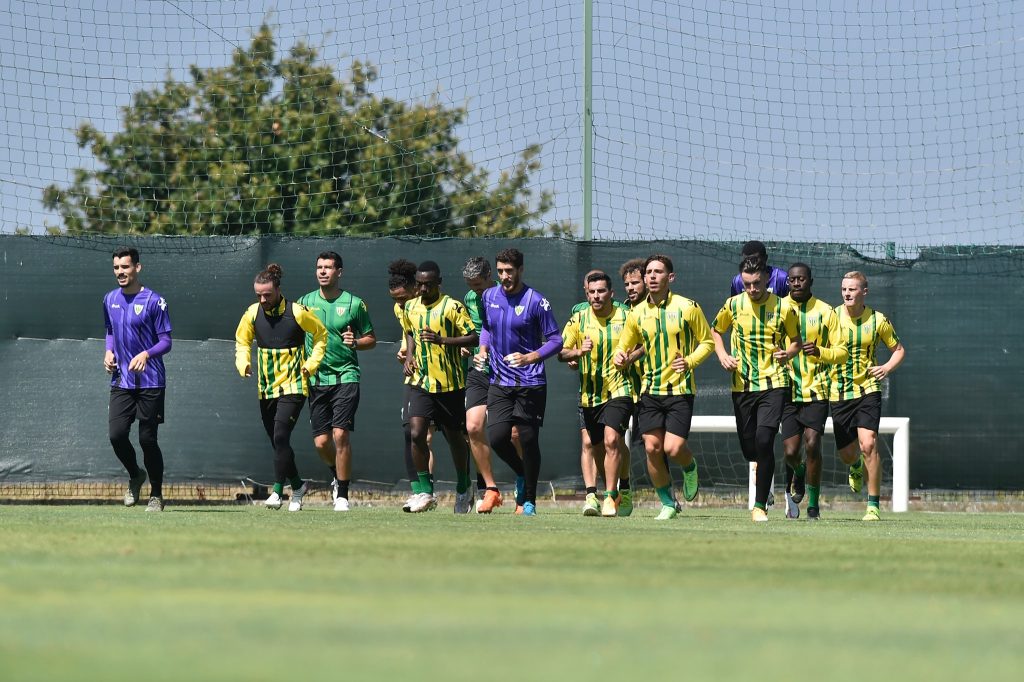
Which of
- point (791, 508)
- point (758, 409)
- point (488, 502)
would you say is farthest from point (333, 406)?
point (791, 508)

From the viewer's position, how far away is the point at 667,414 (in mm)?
11383

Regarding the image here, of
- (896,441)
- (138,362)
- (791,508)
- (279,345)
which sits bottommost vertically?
(791,508)

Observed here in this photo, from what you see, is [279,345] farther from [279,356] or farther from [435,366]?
[435,366]

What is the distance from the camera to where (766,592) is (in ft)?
17.0

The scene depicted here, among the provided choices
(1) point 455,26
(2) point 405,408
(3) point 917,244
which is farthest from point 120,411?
(3) point 917,244

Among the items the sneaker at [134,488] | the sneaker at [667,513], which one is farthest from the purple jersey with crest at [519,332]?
the sneaker at [134,488]

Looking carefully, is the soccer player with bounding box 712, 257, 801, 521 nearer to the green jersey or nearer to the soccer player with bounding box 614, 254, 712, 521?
the soccer player with bounding box 614, 254, 712, 521

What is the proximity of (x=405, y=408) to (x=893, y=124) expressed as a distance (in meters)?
6.59

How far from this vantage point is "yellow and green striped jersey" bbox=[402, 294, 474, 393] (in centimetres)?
1261

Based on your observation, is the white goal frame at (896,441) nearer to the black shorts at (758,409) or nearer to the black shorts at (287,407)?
the black shorts at (758,409)

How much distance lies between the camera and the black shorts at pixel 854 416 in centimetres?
1270

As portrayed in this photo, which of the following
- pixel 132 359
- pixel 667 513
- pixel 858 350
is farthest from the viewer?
pixel 858 350

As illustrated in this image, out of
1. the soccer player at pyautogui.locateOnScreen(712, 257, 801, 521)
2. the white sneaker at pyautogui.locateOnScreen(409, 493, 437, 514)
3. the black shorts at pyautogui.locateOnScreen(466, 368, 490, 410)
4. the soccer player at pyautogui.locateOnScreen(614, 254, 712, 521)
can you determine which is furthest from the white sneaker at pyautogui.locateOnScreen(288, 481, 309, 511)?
the soccer player at pyautogui.locateOnScreen(712, 257, 801, 521)

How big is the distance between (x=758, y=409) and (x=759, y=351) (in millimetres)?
440
